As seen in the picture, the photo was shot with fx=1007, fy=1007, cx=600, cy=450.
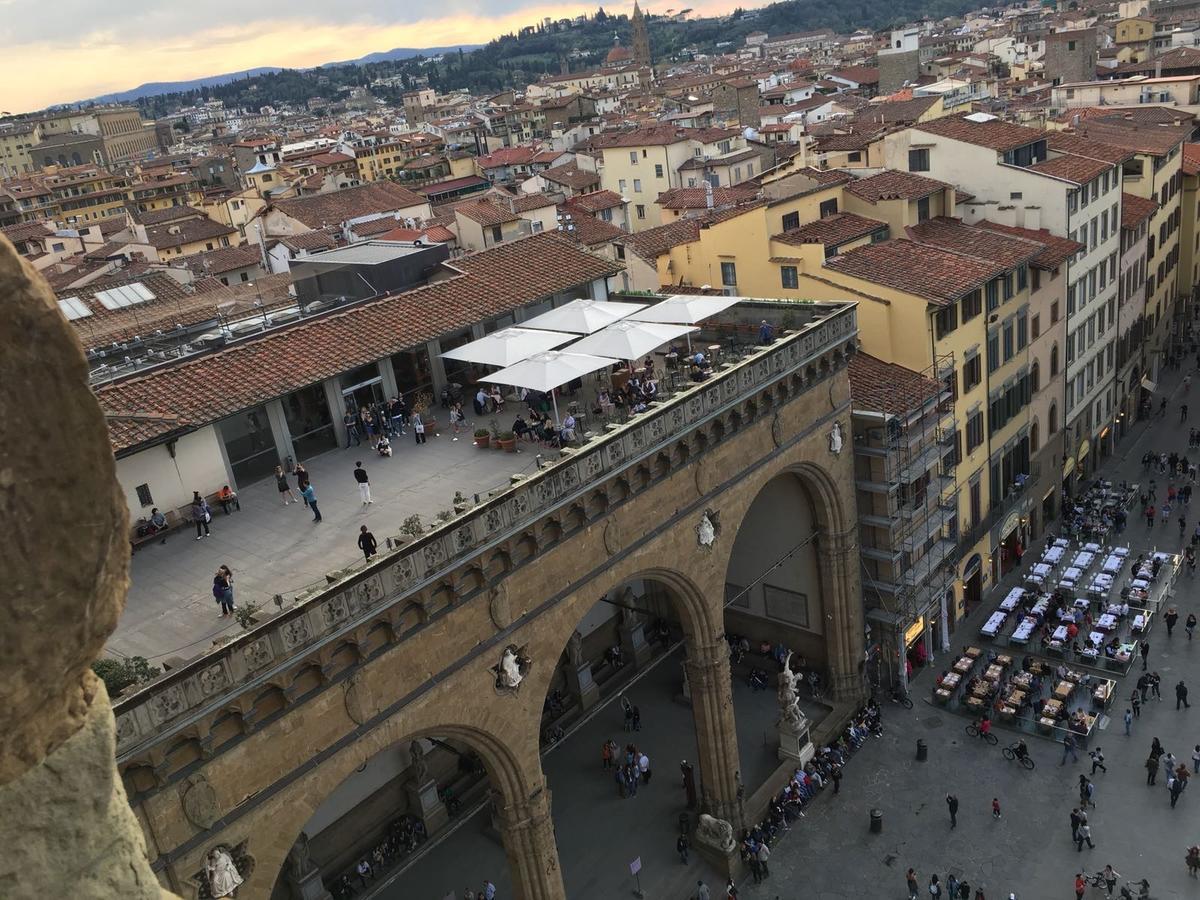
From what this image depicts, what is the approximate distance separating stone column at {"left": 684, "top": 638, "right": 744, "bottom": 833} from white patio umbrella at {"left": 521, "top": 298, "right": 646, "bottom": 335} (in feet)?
31.9

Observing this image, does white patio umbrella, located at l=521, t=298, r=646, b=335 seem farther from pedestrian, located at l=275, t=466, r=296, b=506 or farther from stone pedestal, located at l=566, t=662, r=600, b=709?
stone pedestal, located at l=566, t=662, r=600, b=709

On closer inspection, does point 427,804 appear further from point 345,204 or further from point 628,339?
point 345,204

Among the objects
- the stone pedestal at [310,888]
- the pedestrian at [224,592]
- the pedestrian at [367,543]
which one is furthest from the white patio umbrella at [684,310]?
the stone pedestal at [310,888]

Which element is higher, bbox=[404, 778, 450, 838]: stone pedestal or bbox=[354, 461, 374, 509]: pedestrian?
bbox=[354, 461, 374, 509]: pedestrian

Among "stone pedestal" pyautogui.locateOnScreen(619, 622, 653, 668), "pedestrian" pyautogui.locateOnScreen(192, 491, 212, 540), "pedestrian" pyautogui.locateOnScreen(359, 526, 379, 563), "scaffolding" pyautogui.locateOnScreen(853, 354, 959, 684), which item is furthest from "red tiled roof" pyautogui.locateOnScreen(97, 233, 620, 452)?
"stone pedestal" pyautogui.locateOnScreen(619, 622, 653, 668)

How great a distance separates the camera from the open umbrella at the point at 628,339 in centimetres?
2733

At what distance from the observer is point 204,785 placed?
655 inches

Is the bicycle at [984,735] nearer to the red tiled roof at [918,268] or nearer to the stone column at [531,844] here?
the red tiled roof at [918,268]

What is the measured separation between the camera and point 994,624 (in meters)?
39.2

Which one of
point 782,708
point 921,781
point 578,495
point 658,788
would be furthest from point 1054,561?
point 578,495

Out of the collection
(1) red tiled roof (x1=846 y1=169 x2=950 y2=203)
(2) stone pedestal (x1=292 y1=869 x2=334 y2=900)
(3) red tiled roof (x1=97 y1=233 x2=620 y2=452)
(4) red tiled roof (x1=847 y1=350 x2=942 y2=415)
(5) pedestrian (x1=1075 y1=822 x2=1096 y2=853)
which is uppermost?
(3) red tiled roof (x1=97 y1=233 x2=620 y2=452)

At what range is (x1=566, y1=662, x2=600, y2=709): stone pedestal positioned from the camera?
35.6 metres

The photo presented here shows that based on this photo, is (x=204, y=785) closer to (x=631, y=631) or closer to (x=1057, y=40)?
(x=631, y=631)

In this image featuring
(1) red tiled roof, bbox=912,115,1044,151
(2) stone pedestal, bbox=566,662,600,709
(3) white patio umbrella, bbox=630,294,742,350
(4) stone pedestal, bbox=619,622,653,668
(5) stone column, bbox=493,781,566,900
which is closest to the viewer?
(5) stone column, bbox=493,781,566,900
